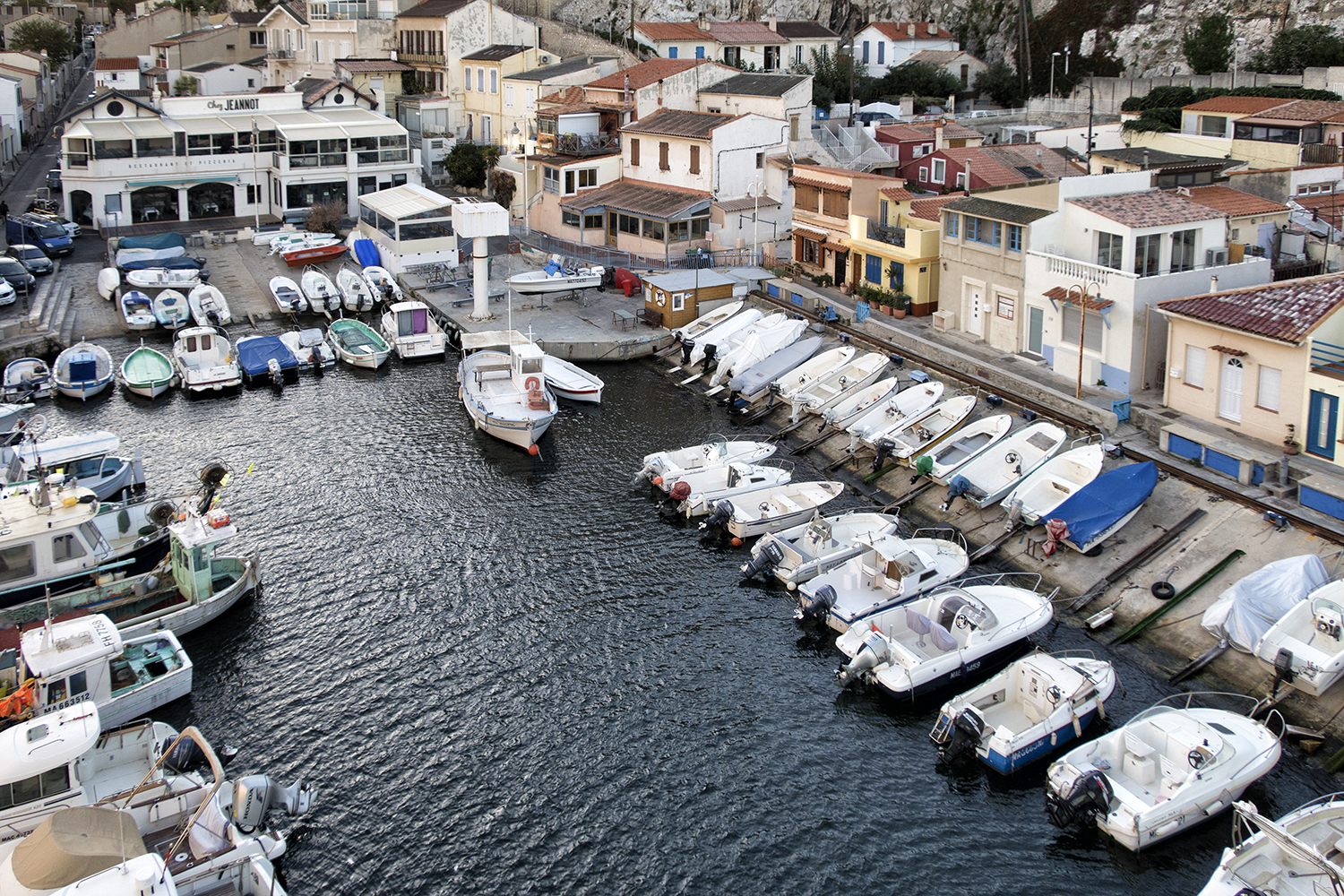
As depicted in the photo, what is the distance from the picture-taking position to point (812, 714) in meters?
26.1

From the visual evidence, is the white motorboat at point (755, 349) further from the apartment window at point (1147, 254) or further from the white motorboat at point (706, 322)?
the apartment window at point (1147, 254)

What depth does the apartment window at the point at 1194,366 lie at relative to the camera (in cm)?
3500

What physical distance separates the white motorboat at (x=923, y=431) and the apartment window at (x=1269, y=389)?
8749 millimetres

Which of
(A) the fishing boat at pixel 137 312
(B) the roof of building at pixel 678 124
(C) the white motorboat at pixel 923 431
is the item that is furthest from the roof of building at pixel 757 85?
(A) the fishing boat at pixel 137 312

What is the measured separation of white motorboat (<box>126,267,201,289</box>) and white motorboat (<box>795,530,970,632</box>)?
131ft

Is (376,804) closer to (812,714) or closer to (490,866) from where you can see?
(490,866)

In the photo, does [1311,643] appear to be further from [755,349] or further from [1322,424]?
[755,349]

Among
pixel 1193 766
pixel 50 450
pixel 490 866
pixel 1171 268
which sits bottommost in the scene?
pixel 490 866

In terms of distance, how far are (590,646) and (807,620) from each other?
5.74m

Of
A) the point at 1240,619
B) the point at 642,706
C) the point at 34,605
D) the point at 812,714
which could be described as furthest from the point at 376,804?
the point at 1240,619

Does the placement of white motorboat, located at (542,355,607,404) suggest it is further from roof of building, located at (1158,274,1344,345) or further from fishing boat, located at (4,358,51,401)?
roof of building, located at (1158,274,1344,345)

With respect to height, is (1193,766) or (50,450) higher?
(50,450)

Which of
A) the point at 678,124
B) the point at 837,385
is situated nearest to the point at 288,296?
the point at 678,124

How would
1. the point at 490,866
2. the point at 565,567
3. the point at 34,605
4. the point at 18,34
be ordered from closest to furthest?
→ 1. the point at 490,866
2. the point at 34,605
3. the point at 565,567
4. the point at 18,34
